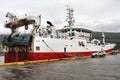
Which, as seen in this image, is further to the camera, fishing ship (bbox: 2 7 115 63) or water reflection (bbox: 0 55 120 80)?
fishing ship (bbox: 2 7 115 63)

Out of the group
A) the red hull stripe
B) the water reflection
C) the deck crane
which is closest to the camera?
the water reflection

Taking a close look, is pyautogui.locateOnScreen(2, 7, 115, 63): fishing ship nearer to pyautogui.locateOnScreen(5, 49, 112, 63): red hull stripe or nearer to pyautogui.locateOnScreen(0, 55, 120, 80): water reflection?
pyautogui.locateOnScreen(5, 49, 112, 63): red hull stripe

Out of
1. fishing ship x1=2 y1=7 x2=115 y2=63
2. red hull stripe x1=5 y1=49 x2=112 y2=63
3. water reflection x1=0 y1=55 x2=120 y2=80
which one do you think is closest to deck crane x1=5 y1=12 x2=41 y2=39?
fishing ship x1=2 y1=7 x2=115 y2=63

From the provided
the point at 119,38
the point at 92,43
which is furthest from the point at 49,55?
the point at 119,38

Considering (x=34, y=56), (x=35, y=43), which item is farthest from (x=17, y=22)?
(x=34, y=56)

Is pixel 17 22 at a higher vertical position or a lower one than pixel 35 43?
higher

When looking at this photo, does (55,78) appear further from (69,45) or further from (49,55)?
(69,45)

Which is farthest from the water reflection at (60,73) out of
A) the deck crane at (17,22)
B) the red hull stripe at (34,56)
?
the deck crane at (17,22)

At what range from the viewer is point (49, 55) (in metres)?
40.4

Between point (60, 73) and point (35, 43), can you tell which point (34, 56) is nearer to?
point (35, 43)

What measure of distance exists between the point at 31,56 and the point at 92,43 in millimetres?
22594

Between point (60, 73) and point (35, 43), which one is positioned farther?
point (35, 43)

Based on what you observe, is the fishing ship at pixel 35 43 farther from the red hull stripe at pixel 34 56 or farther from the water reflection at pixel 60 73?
the water reflection at pixel 60 73

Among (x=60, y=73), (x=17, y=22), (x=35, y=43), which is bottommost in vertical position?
(x=60, y=73)
